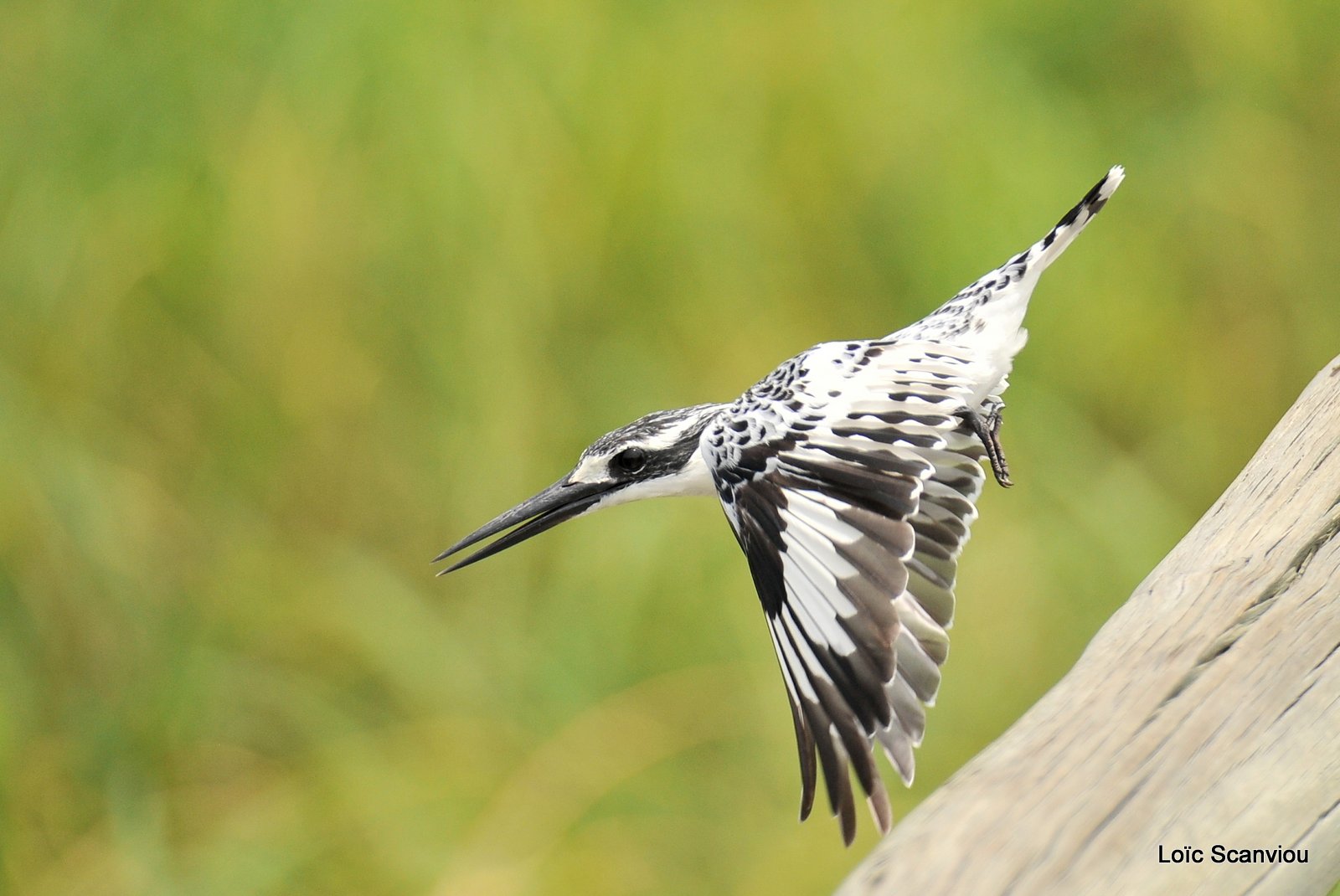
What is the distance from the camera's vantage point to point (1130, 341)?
2848 millimetres

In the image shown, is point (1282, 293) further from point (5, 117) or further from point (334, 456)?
point (5, 117)

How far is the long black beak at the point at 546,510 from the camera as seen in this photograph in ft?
5.21

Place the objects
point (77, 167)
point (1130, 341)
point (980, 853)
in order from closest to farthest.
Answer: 1. point (980, 853)
2. point (77, 167)
3. point (1130, 341)

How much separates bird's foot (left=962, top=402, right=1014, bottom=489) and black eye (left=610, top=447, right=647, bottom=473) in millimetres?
383

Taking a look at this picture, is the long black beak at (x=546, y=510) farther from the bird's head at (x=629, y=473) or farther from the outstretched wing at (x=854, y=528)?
the outstretched wing at (x=854, y=528)

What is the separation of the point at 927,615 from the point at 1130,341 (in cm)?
177

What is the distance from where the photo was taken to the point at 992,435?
5.05ft

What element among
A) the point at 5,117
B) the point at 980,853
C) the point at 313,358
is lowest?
the point at 980,853

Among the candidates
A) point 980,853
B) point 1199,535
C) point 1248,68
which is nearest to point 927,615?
point 1199,535

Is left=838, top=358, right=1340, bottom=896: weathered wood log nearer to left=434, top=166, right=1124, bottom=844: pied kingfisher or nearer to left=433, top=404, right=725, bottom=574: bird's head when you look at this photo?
left=434, top=166, right=1124, bottom=844: pied kingfisher

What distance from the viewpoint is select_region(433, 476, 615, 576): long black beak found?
1.59m

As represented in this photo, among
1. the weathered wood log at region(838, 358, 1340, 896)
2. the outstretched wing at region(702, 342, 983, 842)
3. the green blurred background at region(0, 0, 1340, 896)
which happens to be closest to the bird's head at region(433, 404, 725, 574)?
the outstretched wing at region(702, 342, 983, 842)

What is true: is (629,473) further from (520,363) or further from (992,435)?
(520,363)

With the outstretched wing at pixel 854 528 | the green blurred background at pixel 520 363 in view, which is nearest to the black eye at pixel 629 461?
the outstretched wing at pixel 854 528
